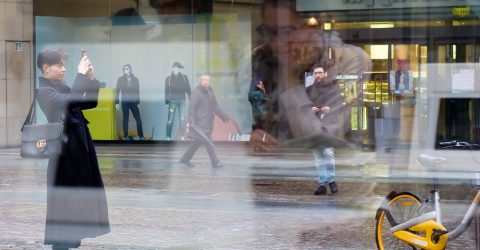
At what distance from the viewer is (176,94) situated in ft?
61.9

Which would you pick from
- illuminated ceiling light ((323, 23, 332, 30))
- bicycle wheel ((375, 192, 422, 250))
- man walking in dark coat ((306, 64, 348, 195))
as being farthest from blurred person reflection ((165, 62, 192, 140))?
bicycle wheel ((375, 192, 422, 250))

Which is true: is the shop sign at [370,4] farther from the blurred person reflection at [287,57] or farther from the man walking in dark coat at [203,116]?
the man walking in dark coat at [203,116]

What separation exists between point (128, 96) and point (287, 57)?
12.5 ft

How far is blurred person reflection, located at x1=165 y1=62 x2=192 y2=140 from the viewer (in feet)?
61.5

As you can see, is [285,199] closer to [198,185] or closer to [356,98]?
[198,185]

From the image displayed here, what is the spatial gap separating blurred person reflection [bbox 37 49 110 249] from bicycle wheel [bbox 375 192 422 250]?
7.55 ft

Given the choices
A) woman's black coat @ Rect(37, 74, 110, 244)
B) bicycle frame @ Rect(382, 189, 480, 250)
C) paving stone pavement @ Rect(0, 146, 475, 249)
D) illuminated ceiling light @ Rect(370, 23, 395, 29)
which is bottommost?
paving stone pavement @ Rect(0, 146, 475, 249)

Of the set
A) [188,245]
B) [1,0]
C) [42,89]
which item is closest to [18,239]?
[188,245]

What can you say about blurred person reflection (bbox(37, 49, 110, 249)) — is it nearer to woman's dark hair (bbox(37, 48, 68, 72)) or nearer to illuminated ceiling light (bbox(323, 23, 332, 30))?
woman's dark hair (bbox(37, 48, 68, 72))

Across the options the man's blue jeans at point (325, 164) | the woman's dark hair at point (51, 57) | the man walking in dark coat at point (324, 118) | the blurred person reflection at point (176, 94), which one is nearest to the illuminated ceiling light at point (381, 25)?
the blurred person reflection at point (176, 94)

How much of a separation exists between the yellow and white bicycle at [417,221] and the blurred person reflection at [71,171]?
2.31 metres

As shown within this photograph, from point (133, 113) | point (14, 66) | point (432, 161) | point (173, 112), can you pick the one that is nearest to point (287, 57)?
point (173, 112)

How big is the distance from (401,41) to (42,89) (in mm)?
11975

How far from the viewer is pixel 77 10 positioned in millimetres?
19359
